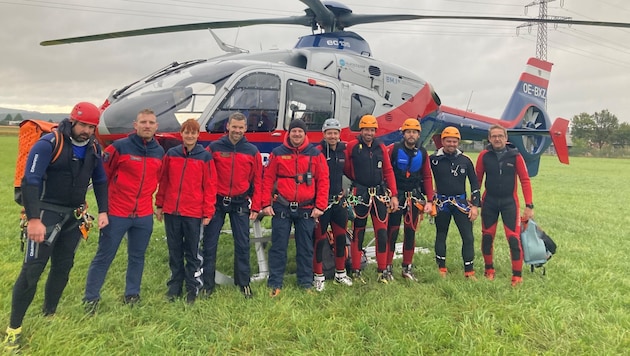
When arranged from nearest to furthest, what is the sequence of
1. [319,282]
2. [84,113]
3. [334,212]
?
[84,113]
[319,282]
[334,212]

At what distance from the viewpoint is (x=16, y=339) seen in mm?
2930

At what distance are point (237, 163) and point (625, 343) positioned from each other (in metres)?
3.93

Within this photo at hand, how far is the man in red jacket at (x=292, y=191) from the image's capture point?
166 inches

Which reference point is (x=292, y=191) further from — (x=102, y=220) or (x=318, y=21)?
(x=318, y=21)

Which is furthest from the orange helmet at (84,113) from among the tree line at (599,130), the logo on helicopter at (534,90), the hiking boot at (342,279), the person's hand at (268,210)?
the tree line at (599,130)

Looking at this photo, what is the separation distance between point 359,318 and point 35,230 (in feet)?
9.11

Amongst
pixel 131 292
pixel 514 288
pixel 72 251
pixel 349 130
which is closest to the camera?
pixel 72 251

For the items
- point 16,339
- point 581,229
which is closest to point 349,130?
point 16,339

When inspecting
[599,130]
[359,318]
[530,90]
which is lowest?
[359,318]

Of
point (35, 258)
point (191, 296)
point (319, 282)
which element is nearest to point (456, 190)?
point (319, 282)

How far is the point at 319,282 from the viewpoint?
4.53 meters

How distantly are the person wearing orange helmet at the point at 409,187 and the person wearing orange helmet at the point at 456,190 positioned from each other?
177mm

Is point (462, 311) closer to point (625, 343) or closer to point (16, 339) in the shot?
point (625, 343)

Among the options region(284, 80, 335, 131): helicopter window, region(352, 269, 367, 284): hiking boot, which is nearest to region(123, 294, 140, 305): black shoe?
region(352, 269, 367, 284): hiking boot
